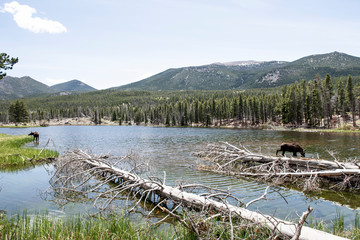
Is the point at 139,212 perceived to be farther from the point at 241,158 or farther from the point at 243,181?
the point at 241,158

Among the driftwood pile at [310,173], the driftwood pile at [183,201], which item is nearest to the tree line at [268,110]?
the driftwood pile at [310,173]

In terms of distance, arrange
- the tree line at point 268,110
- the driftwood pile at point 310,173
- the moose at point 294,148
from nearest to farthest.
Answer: the driftwood pile at point 310,173 → the moose at point 294,148 → the tree line at point 268,110

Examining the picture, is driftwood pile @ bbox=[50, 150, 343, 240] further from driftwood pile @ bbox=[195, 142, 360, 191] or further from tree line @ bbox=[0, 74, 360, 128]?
tree line @ bbox=[0, 74, 360, 128]

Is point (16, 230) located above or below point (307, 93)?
below

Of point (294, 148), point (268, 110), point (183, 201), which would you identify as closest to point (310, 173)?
point (294, 148)

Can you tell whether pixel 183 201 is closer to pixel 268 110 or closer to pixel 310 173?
pixel 310 173

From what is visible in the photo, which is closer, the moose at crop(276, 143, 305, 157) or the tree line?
the moose at crop(276, 143, 305, 157)

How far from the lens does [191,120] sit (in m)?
120

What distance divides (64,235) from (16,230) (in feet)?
4.33

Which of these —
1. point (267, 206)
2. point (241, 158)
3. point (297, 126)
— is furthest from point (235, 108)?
point (267, 206)

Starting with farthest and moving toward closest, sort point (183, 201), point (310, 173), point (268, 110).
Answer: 1. point (268, 110)
2. point (310, 173)
3. point (183, 201)

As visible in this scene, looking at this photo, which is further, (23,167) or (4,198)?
(23,167)

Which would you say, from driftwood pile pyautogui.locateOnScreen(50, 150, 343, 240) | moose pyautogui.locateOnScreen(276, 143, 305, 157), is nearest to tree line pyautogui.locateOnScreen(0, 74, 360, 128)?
moose pyautogui.locateOnScreen(276, 143, 305, 157)

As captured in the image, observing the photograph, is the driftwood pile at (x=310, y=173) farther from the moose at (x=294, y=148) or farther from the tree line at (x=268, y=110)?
the tree line at (x=268, y=110)
